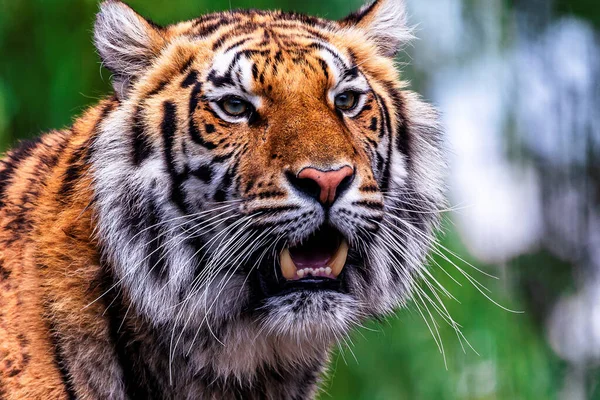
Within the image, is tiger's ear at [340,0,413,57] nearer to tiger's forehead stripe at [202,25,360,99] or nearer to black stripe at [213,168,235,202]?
tiger's forehead stripe at [202,25,360,99]

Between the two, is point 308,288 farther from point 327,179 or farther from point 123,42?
point 123,42

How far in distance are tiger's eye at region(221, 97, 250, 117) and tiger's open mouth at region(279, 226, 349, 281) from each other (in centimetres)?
44

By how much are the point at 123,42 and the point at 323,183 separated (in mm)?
926

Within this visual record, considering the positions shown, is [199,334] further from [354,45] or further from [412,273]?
[354,45]

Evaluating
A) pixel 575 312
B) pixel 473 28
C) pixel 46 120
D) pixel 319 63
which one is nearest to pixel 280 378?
pixel 319 63

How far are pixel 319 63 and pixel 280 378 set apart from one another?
1.02 metres

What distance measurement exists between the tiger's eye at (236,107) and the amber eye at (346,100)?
29 centimetres

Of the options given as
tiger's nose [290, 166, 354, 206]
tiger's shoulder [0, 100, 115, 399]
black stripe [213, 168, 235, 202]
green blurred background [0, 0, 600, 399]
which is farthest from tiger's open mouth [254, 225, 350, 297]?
green blurred background [0, 0, 600, 399]

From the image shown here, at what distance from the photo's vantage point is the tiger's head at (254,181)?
2.31 meters

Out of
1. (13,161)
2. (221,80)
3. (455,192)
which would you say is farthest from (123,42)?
(455,192)

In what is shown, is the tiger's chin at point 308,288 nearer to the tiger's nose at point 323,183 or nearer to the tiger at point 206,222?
the tiger at point 206,222

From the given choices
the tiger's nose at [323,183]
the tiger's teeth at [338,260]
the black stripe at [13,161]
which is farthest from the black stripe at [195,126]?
the black stripe at [13,161]

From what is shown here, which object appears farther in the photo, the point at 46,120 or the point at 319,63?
the point at 46,120

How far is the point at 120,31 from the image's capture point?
2.65 metres
